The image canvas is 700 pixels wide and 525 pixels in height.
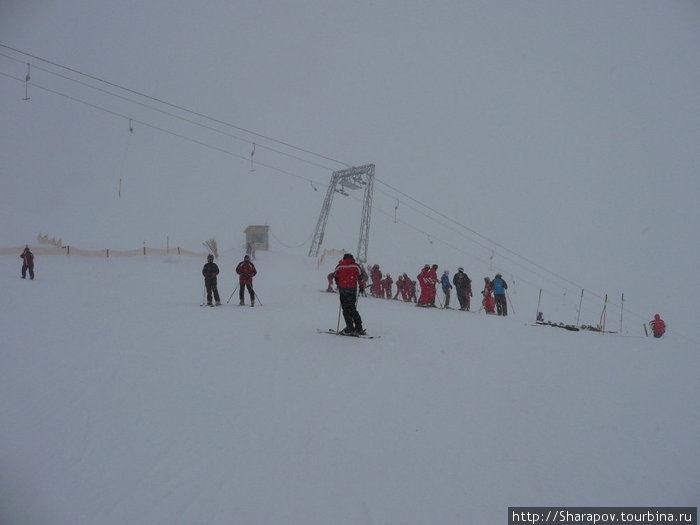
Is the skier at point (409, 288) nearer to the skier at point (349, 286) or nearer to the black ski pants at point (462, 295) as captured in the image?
the black ski pants at point (462, 295)

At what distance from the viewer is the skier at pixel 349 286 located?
9.04 meters

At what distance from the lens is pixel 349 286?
29.6ft

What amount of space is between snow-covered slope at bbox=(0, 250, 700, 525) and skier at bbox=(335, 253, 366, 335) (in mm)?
912

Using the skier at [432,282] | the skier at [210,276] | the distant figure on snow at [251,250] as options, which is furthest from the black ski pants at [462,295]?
the distant figure on snow at [251,250]

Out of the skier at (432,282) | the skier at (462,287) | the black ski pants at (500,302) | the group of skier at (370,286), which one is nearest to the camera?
the group of skier at (370,286)

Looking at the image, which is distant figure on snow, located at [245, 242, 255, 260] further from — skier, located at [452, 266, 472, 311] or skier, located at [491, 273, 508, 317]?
→ skier, located at [491, 273, 508, 317]

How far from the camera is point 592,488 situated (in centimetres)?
357

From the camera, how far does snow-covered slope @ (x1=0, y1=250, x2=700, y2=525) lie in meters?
3.28

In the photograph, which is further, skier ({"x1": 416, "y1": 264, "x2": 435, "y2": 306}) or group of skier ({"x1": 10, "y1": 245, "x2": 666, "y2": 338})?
skier ({"x1": 416, "y1": 264, "x2": 435, "y2": 306})

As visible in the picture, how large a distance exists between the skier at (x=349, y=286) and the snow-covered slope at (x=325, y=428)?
91 cm

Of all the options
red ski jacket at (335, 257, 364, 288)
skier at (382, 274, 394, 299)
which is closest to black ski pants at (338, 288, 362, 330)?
red ski jacket at (335, 257, 364, 288)

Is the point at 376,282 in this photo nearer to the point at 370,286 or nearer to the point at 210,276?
the point at 370,286

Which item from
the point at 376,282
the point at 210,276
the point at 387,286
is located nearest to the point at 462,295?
the point at 376,282

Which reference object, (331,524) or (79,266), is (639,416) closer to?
(331,524)
